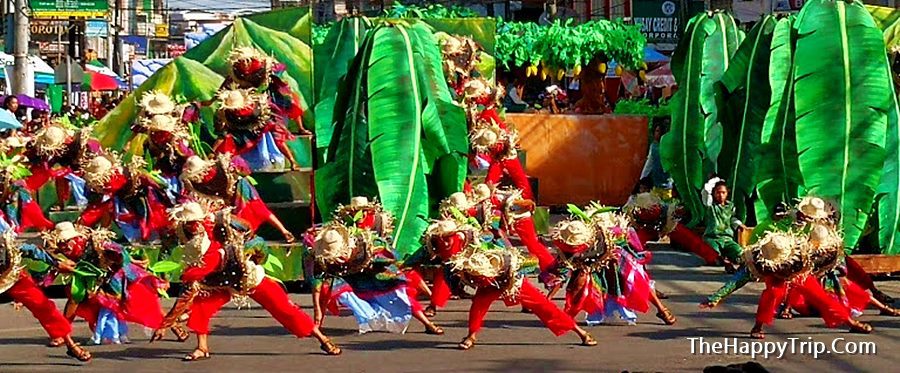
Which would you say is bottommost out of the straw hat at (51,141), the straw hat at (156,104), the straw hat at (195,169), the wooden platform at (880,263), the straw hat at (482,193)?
the wooden platform at (880,263)

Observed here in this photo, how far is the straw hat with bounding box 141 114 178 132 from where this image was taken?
14.2 meters

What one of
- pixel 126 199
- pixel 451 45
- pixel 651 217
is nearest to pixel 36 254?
pixel 126 199

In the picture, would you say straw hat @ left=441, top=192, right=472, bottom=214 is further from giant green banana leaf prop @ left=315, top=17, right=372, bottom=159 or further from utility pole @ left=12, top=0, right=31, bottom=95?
utility pole @ left=12, top=0, right=31, bottom=95

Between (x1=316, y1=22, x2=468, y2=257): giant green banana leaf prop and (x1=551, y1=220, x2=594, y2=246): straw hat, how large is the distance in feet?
8.88

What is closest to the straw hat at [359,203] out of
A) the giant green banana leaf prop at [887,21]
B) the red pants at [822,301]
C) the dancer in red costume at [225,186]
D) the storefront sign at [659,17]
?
the dancer in red costume at [225,186]

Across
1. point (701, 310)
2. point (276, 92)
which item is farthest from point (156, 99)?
point (701, 310)

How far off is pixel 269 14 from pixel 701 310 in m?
5.53

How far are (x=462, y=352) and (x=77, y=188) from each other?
6.62m

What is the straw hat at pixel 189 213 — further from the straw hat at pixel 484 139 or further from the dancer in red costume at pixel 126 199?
the straw hat at pixel 484 139

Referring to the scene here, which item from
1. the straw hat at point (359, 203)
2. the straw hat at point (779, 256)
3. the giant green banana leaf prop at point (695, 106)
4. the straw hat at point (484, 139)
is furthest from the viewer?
the giant green banana leaf prop at point (695, 106)

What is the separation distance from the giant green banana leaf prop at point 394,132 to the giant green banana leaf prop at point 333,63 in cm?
18

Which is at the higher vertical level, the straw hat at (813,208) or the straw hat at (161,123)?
the straw hat at (161,123)

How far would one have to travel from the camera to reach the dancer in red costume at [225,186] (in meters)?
13.6

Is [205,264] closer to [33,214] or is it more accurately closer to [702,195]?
[33,214]
